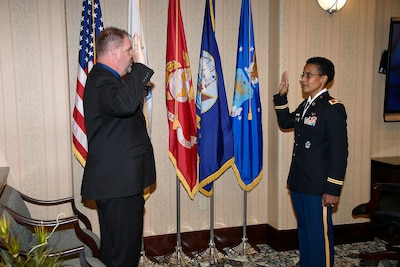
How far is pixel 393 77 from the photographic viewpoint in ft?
12.1

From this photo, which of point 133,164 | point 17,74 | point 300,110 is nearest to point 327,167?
point 300,110

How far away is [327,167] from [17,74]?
2263 mm

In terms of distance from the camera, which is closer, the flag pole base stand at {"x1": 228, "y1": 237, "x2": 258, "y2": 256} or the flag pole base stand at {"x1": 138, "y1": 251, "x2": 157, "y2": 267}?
the flag pole base stand at {"x1": 138, "y1": 251, "x2": 157, "y2": 267}

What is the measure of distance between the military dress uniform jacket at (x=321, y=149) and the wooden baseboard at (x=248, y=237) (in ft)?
3.41

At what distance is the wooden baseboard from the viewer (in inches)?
137

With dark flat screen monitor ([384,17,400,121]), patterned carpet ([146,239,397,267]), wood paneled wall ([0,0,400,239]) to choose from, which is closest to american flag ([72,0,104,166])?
wood paneled wall ([0,0,400,239])

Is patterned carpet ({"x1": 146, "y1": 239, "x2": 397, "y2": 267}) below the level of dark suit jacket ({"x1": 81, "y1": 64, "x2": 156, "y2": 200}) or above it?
below

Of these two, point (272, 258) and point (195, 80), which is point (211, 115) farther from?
point (272, 258)

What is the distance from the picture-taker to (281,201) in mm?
3508

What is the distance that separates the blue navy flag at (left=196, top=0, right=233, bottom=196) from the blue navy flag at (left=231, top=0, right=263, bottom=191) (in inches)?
3.8

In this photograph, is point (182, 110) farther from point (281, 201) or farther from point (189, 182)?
point (281, 201)

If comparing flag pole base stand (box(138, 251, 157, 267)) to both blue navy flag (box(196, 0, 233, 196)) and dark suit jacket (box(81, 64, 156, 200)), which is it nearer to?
blue navy flag (box(196, 0, 233, 196))

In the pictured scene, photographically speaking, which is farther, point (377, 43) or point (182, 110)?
point (377, 43)

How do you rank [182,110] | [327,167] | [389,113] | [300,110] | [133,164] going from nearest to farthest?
[133,164]
[327,167]
[300,110]
[182,110]
[389,113]
